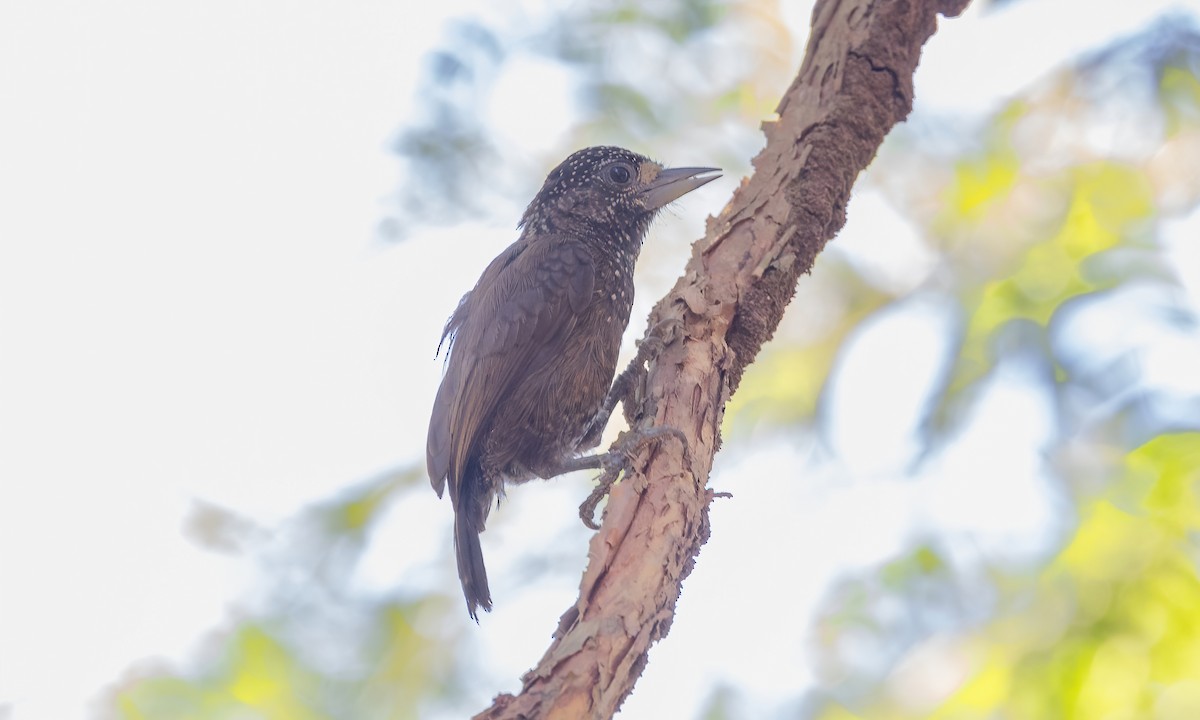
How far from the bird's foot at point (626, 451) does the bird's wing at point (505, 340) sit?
57cm

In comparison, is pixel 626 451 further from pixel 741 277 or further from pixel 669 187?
pixel 669 187

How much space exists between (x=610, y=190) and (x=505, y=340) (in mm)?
855

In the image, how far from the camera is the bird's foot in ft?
8.87

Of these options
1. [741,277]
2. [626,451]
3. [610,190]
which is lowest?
[626,451]

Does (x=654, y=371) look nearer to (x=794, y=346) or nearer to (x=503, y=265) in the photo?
(x=503, y=265)

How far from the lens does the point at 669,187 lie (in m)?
4.09

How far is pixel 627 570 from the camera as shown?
7.88 feet

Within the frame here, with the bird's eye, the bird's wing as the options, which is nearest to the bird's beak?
the bird's eye

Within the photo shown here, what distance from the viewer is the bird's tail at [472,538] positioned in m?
3.47

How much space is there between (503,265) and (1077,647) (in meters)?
2.44

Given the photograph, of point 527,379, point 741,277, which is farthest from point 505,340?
point 741,277

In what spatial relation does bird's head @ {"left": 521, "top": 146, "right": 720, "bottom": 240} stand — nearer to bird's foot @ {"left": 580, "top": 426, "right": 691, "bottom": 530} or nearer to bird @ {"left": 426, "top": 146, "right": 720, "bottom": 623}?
bird @ {"left": 426, "top": 146, "right": 720, "bottom": 623}

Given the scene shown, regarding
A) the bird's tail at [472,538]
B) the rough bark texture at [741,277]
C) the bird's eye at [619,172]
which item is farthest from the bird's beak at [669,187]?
the bird's tail at [472,538]

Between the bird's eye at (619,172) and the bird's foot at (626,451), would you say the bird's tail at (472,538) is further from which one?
the bird's eye at (619,172)
